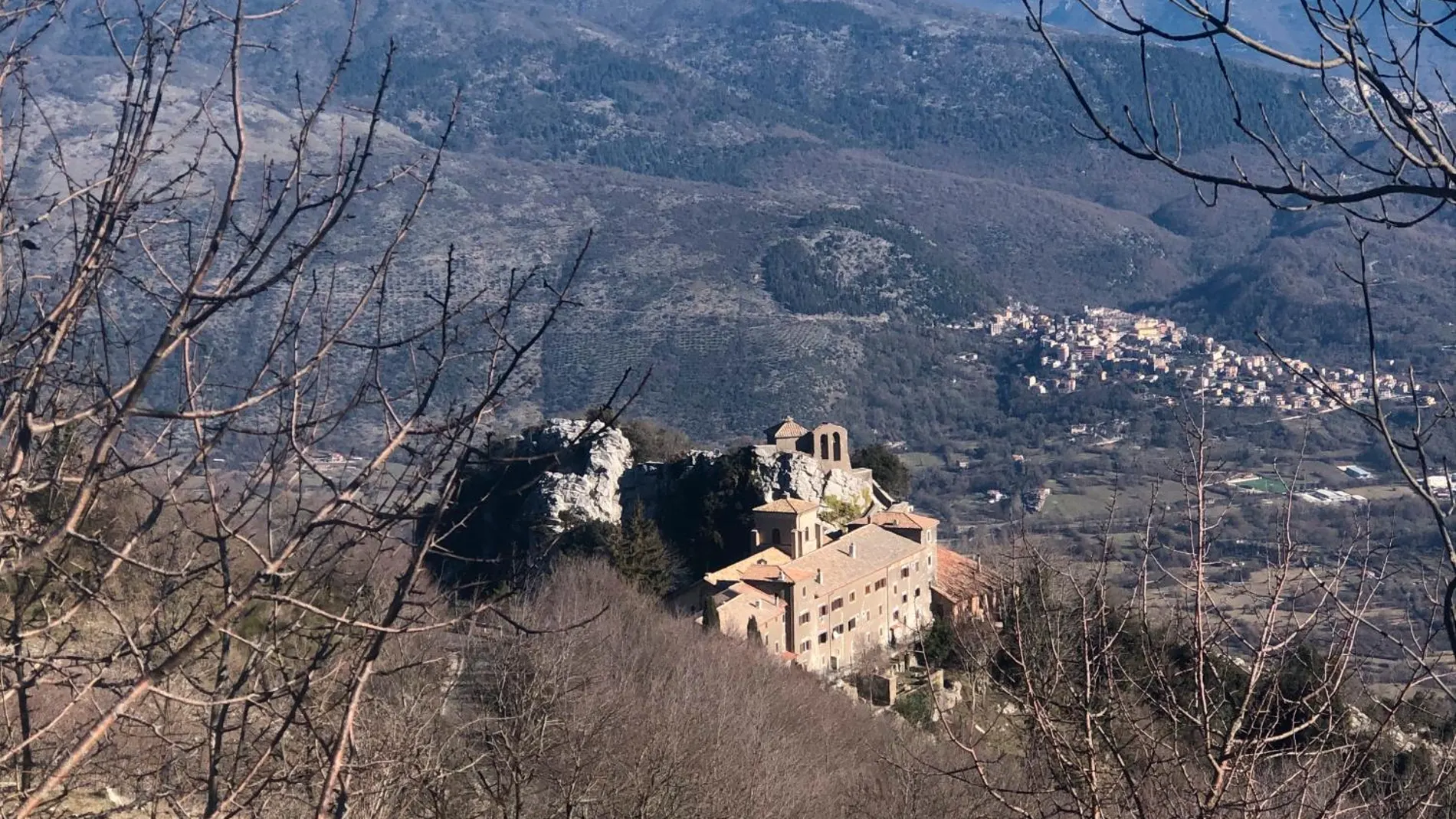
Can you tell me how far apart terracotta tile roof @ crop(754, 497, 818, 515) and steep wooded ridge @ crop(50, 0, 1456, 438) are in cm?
2150

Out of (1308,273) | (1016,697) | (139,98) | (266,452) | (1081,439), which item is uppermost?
(139,98)

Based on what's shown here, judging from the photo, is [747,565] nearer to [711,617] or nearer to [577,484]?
[711,617]

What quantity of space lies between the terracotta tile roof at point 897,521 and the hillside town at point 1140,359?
1457 inches

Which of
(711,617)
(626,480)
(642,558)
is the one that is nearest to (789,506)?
(642,558)

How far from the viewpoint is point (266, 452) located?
3387 millimetres

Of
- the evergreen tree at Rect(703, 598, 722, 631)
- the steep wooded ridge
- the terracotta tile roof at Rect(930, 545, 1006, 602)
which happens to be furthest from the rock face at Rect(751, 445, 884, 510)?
the steep wooded ridge

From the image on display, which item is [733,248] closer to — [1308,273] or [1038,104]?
[1308,273]

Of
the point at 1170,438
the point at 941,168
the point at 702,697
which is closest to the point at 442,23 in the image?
the point at 941,168

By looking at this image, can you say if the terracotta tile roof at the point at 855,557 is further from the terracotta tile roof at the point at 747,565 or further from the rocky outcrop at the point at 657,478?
the rocky outcrop at the point at 657,478

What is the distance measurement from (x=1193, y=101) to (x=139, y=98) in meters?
124

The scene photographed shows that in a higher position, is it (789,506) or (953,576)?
(789,506)

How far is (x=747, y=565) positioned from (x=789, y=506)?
1518 mm

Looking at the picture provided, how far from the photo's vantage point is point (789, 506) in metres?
20.3

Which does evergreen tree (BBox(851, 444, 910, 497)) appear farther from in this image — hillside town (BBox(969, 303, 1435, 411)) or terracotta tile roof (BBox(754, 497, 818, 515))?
hillside town (BBox(969, 303, 1435, 411))
